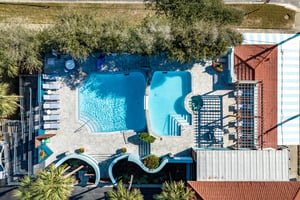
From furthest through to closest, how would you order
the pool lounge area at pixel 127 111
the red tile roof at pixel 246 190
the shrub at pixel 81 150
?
the pool lounge area at pixel 127 111 → the shrub at pixel 81 150 → the red tile roof at pixel 246 190

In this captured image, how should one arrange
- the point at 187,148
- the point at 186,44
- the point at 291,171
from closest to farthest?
the point at 186,44 < the point at 187,148 < the point at 291,171

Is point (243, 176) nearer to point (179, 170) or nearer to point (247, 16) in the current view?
point (179, 170)

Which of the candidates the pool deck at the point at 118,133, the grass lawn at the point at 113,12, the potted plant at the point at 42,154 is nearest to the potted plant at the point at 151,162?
the pool deck at the point at 118,133

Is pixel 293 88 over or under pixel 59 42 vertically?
under

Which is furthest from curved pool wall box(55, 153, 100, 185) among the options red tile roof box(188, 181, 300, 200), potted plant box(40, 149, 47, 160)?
red tile roof box(188, 181, 300, 200)

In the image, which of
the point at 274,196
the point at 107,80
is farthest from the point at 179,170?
the point at 107,80

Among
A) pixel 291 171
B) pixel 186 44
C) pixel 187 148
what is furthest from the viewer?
pixel 291 171

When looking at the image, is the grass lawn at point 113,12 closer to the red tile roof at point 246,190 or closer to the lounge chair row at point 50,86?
the lounge chair row at point 50,86
